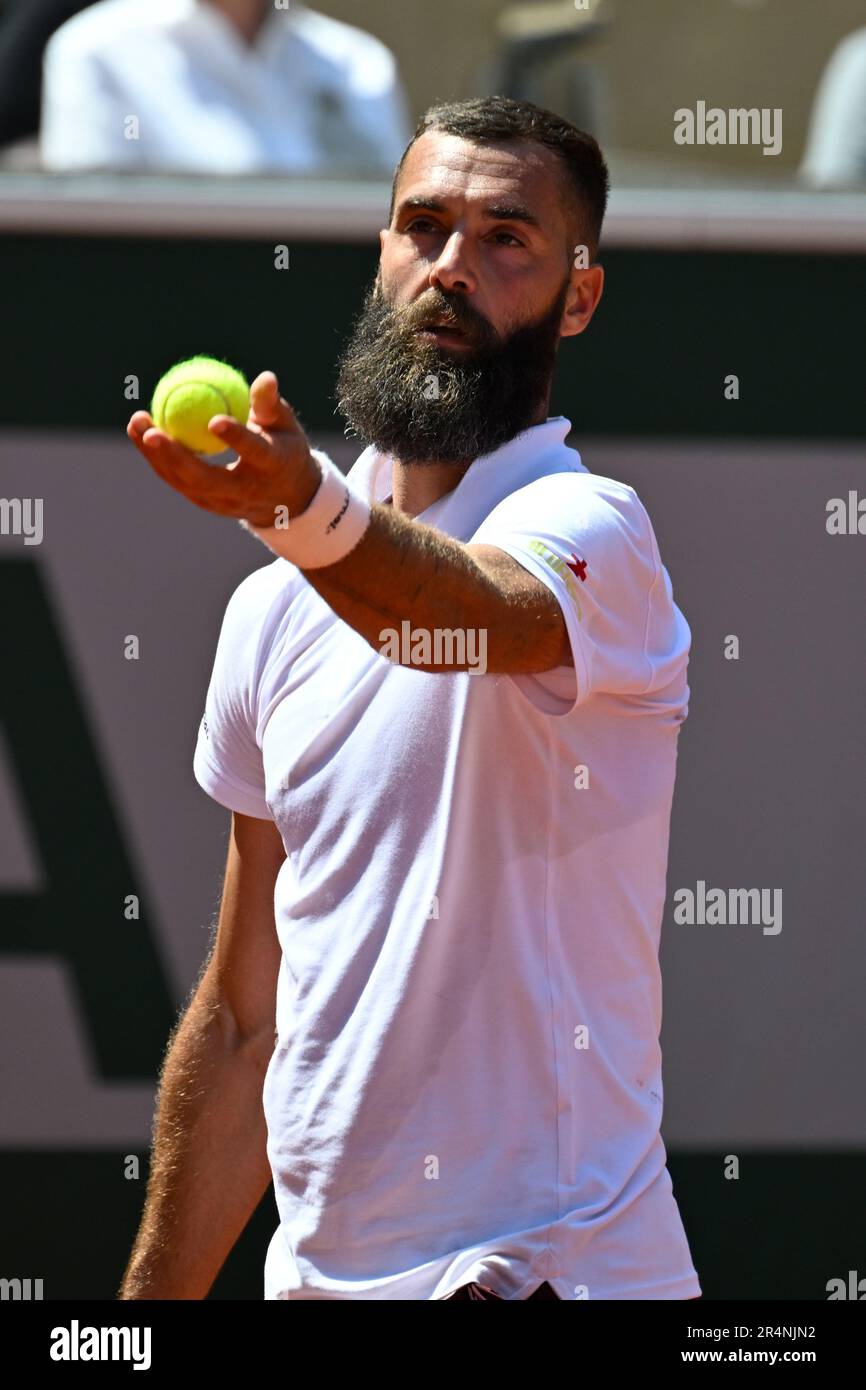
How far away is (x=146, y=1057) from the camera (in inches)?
144

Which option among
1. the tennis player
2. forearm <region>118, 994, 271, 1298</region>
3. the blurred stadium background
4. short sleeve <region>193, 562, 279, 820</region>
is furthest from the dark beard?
the blurred stadium background

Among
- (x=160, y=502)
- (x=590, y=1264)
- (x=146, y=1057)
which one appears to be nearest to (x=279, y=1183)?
(x=590, y=1264)

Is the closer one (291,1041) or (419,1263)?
(419,1263)

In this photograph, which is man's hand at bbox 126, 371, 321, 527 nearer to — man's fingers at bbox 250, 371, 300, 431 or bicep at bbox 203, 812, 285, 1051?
Answer: man's fingers at bbox 250, 371, 300, 431

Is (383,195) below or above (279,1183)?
above

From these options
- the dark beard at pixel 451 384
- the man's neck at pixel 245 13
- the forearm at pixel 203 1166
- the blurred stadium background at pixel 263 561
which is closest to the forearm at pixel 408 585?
the dark beard at pixel 451 384

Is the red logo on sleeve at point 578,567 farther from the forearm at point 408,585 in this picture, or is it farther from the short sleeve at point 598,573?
the forearm at point 408,585

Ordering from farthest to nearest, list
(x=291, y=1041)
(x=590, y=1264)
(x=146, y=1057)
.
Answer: (x=146, y=1057) → (x=291, y=1041) → (x=590, y=1264)

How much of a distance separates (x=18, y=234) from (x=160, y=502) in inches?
22.4

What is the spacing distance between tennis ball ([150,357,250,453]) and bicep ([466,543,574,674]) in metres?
0.29

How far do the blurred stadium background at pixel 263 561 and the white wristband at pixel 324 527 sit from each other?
1845mm

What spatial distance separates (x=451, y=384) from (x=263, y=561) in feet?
4.35

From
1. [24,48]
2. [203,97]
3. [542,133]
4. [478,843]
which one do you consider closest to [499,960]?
[478,843]

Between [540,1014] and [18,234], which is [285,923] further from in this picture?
[18,234]
